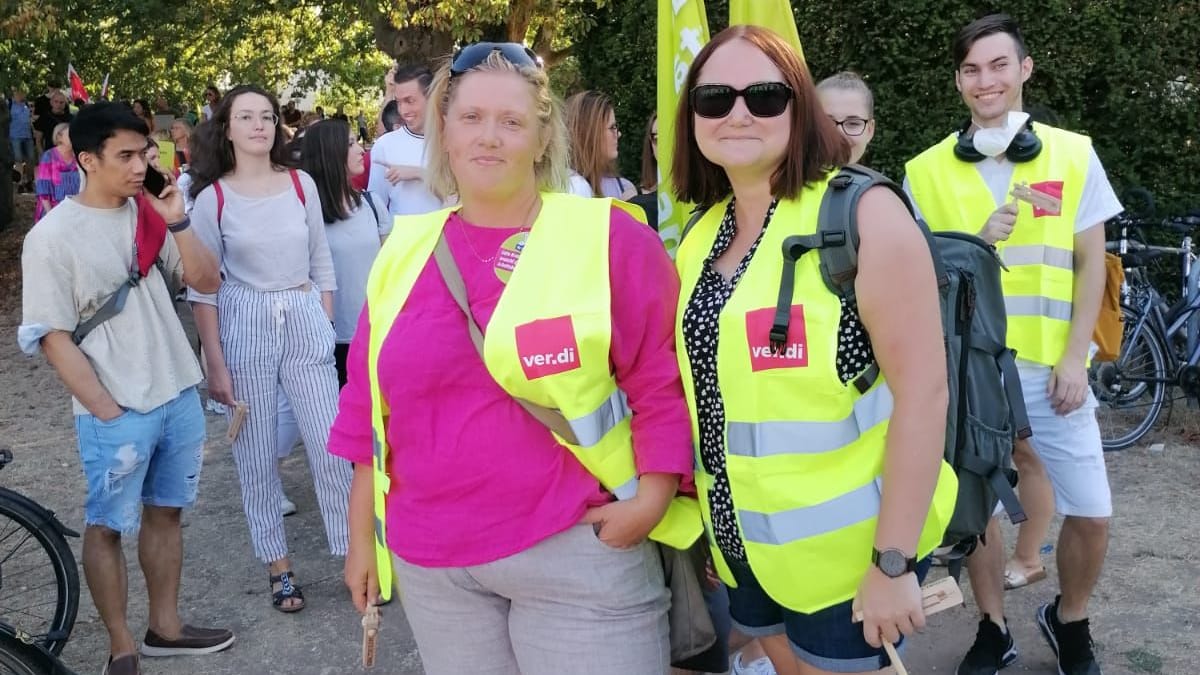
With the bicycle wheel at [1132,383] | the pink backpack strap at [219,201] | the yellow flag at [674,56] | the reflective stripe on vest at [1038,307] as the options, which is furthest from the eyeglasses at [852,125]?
the bicycle wheel at [1132,383]

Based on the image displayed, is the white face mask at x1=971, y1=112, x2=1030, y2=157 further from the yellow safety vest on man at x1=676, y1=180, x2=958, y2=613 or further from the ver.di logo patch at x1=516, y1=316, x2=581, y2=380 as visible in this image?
the ver.di logo patch at x1=516, y1=316, x2=581, y2=380

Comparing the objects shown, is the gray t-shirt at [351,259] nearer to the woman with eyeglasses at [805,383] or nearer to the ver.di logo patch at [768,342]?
the woman with eyeglasses at [805,383]

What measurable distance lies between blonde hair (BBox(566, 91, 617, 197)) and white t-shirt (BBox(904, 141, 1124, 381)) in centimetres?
194

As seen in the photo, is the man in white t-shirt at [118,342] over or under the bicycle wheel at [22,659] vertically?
over

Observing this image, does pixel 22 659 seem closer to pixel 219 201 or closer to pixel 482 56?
pixel 219 201

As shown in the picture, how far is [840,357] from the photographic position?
6.25 feet

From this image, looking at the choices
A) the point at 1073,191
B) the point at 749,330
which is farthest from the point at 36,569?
the point at 1073,191

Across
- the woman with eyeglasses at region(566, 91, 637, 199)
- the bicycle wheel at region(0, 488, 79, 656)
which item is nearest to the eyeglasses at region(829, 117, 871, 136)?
the woman with eyeglasses at region(566, 91, 637, 199)

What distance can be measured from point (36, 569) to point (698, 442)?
346cm

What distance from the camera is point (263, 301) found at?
14.1 ft

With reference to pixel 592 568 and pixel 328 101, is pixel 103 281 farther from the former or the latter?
pixel 328 101

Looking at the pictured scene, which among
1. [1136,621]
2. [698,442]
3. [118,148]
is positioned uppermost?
[118,148]

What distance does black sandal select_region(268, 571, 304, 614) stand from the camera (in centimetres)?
437

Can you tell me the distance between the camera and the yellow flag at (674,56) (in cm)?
326
